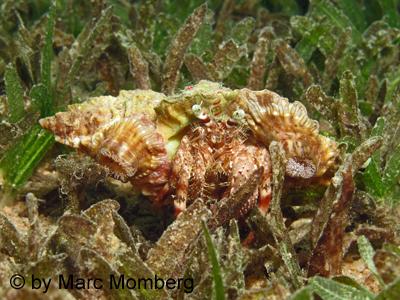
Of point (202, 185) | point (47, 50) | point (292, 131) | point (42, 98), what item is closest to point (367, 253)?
point (292, 131)

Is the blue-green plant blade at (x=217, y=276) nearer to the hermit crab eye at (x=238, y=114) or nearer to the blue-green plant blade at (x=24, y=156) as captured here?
the hermit crab eye at (x=238, y=114)

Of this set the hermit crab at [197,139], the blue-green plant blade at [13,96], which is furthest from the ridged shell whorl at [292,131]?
the blue-green plant blade at [13,96]

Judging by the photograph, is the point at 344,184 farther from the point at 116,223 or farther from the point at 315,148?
the point at 116,223

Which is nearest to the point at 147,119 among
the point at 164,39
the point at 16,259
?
the point at 16,259

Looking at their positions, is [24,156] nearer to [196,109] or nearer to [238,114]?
[196,109]

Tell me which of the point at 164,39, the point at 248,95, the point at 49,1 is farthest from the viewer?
the point at 49,1

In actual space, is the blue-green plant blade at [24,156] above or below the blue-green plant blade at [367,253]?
above

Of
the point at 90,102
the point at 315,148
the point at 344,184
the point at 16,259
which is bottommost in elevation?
the point at 16,259
